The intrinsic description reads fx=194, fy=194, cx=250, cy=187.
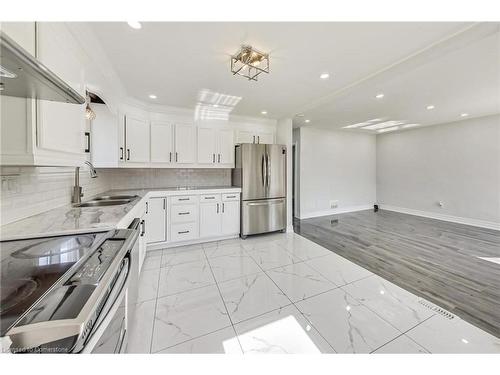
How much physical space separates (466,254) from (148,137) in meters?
5.26

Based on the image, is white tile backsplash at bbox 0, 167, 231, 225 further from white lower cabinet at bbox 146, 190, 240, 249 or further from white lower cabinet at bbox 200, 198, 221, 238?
white lower cabinet at bbox 200, 198, 221, 238

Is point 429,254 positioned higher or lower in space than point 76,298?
lower

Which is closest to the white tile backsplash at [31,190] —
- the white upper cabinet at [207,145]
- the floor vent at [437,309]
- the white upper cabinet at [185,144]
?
the white upper cabinet at [185,144]

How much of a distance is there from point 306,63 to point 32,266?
2.57 metres

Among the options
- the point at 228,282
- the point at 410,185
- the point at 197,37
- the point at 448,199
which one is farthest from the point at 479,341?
the point at 410,185

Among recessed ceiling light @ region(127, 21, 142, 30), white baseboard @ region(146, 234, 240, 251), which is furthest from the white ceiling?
white baseboard @ region(146, 234, 240, 251)

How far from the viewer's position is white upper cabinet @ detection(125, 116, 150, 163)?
3.02m

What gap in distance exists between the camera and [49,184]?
1649 mm

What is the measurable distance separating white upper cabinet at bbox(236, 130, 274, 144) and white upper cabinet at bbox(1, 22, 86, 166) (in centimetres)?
281

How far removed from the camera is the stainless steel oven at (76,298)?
0.47 m

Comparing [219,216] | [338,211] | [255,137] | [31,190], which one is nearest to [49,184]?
[31,190]

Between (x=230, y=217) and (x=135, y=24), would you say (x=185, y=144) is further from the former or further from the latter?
(x=135, y=24)

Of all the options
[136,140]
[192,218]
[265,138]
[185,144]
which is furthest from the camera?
[265,138]

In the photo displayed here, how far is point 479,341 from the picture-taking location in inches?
54.2
